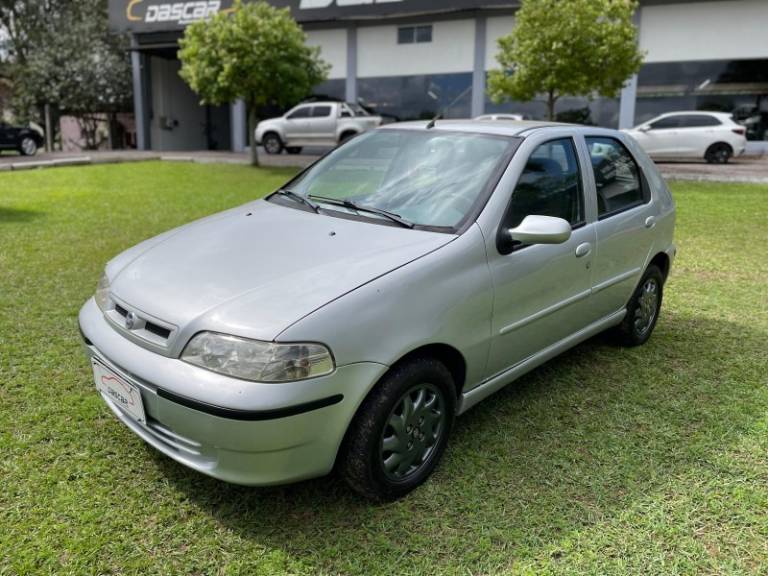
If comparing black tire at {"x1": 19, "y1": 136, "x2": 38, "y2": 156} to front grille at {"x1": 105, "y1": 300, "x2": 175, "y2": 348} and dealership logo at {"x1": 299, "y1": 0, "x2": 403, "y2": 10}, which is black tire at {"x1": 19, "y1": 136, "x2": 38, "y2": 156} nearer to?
dealership logo at {"x1": 299, "y1": 0, "x2": 403, "y2": 10}

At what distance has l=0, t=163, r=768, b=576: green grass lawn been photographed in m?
2.36

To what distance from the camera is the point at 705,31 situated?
61.3 feet

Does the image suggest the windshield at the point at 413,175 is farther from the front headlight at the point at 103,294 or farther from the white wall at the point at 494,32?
the white wall at the point at 494,32

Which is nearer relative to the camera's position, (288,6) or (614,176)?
(614,176)

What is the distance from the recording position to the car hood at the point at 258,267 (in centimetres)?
235

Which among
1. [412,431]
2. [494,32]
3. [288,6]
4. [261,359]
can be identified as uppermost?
[288,6]

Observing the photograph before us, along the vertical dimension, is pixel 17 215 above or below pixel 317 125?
below

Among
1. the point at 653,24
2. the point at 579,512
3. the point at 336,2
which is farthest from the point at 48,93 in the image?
the point at 579,512

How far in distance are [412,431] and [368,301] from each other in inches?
25.9

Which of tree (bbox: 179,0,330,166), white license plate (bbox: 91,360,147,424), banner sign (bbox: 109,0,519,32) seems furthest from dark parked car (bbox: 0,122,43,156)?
white license plate (bbox: 91,360,147,424)

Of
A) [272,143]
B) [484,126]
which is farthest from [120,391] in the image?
[272,143]

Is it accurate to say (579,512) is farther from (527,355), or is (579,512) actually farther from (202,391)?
(202,391)

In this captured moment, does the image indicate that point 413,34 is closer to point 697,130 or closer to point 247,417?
point 697,130

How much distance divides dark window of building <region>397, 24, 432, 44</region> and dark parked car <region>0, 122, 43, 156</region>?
42.0ft
